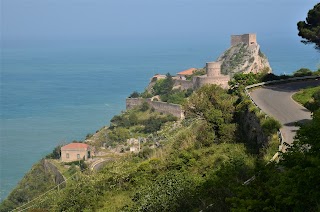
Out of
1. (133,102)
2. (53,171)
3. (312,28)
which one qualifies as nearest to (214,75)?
(133,102)

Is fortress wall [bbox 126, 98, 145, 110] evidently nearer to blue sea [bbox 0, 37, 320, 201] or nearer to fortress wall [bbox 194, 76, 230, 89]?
blue sea [bbox 0, 37, 320, 201]

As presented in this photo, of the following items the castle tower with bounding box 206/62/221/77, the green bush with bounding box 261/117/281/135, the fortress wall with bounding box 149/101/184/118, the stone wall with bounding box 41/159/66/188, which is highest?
the castle tower with bounding box 206/62/221/77

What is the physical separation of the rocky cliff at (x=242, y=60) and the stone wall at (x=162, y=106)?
9.23 m

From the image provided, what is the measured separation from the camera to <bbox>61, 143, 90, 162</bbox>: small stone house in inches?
1361

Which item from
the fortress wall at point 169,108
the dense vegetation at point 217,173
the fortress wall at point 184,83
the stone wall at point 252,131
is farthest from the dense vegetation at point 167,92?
the stone wall at point 252,131

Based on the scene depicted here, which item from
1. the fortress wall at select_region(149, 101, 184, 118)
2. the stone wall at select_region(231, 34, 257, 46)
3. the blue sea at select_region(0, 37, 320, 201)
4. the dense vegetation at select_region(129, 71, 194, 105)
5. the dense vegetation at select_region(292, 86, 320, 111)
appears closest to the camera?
the dense vegetation at select_region(292, 86, 320, 111)

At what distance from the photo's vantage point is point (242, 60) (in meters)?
51.5

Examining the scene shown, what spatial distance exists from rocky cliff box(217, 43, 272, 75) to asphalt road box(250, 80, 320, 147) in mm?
31268

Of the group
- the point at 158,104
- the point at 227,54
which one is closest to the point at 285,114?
the point at 158,104

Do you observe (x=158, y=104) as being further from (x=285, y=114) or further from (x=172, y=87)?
(x=285, y=114)

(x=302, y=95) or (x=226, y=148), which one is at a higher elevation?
(x=302, y=95)

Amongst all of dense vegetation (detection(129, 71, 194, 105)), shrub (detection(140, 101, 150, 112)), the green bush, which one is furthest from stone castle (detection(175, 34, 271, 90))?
the green bush

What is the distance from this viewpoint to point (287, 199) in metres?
6.25

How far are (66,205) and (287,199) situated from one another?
7942 millimetres
